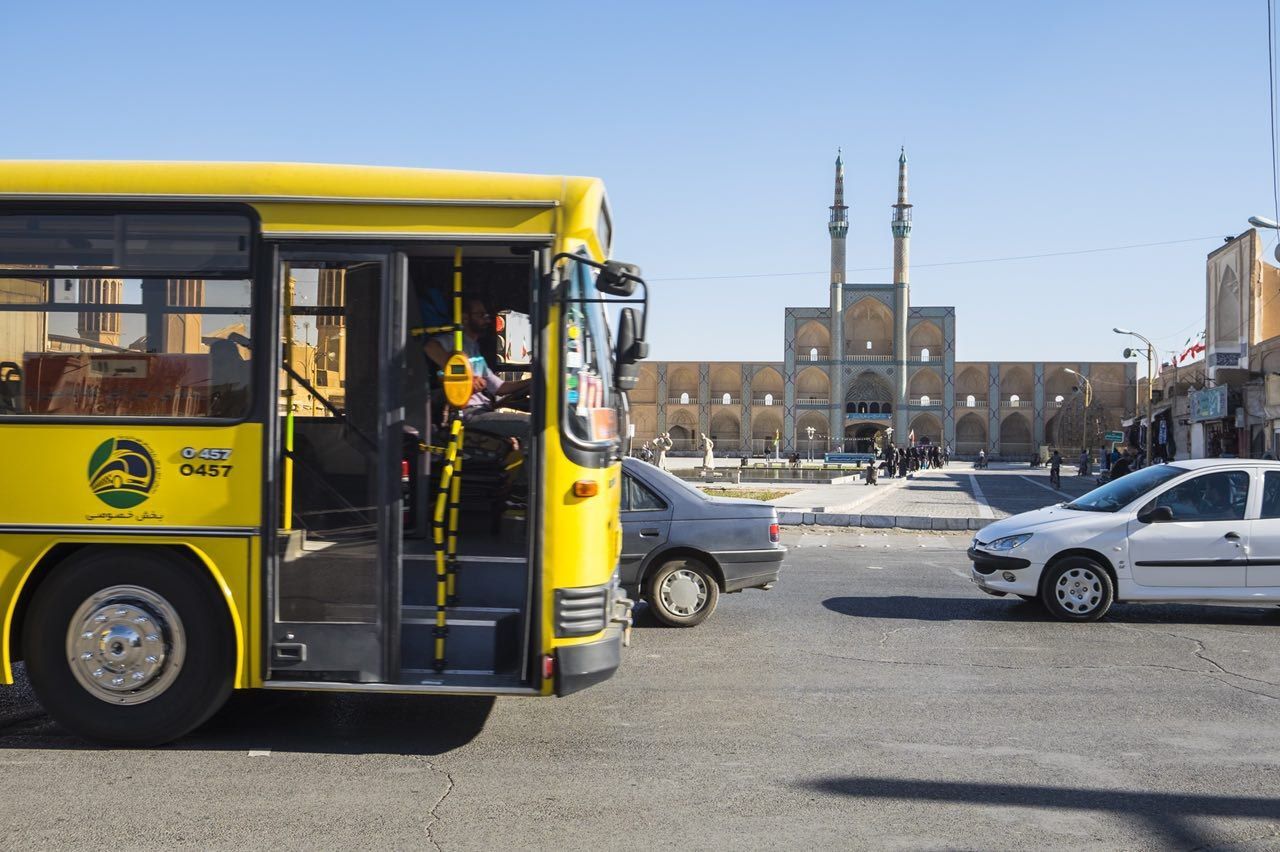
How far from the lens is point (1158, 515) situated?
8758 mm

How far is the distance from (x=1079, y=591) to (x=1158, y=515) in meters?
0.81

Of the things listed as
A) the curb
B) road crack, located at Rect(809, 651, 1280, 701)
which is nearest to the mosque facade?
the curb

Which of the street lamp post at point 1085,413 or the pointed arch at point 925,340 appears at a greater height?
the pointed arch at point 925,340

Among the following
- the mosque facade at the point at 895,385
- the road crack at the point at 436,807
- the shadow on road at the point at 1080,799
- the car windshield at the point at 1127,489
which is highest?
the mosque facade at the point at 895,385

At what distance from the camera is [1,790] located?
446 cm

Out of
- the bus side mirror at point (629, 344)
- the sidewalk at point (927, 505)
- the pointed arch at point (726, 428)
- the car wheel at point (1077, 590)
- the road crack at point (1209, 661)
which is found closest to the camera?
the bus side mirror at point (629, 344)

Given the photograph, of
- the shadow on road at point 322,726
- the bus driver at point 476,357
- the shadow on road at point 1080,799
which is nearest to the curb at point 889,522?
the shadow on road at point 322,726

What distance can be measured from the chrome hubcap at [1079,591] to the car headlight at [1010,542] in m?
0.38

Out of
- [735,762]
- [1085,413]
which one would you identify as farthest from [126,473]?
[1085,413]

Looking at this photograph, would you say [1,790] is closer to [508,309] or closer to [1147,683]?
[508,309]

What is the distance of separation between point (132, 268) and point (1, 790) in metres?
2.18

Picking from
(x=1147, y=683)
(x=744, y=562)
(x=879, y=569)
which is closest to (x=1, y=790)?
(x=744, y=562)

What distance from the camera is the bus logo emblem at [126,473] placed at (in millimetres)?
5047

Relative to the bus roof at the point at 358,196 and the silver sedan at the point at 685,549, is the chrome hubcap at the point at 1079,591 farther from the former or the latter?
the bus roof at the point at 358,196
